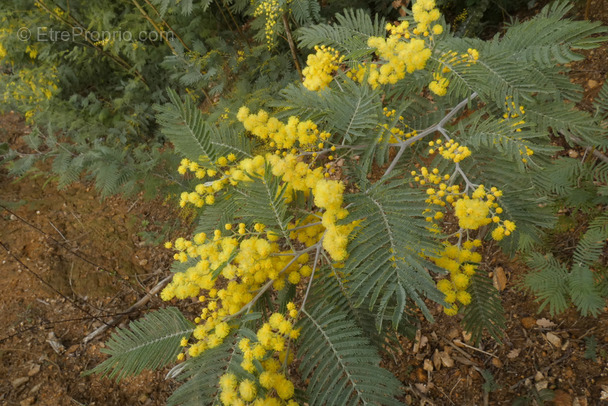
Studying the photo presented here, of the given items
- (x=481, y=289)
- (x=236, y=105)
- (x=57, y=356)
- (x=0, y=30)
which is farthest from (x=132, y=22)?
(x=481, y=289)

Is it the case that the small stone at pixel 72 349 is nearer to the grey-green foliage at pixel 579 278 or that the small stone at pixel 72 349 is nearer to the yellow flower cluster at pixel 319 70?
the yellow flower cluster at pixel 319 70

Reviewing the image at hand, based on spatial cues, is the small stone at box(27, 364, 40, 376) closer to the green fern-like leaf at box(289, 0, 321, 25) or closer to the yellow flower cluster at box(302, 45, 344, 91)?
the yellow flower cluster at box(302, 45, 344, 91)

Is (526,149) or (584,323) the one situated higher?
(526,149)

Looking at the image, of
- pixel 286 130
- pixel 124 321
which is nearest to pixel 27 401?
pixel 124 321

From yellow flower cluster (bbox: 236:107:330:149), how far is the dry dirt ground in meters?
1.02

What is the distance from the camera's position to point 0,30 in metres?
3.82

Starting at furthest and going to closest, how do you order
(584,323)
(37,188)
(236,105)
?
(37,188) → (236,105) → (584,323)

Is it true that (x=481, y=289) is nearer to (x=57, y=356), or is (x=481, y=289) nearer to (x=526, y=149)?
(x=526, y=149)

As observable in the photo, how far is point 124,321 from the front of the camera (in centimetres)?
305

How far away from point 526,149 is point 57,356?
3474 mm

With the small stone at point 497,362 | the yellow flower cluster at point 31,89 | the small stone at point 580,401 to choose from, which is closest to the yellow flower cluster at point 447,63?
the small stone at point 497,362

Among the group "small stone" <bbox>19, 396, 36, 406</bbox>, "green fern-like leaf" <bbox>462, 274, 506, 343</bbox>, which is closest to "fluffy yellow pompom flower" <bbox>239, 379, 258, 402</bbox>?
"green fern-like leaf" <bbox>462, 274, 506, 343</bbox>

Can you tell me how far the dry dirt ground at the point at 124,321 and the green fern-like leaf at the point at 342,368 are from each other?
0.55 m

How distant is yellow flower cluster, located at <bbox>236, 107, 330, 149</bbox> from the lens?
1.33 metres
